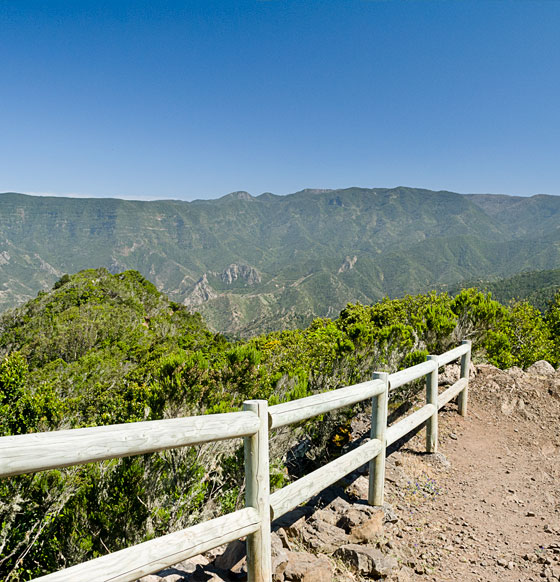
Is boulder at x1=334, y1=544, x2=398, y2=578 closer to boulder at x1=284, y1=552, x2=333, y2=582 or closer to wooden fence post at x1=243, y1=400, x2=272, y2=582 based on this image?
boulder at x1=284, y1=552, x2=333, y2=582

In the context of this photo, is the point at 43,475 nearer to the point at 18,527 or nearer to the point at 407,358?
the point at 18,527

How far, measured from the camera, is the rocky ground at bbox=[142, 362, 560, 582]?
2658 millimetres

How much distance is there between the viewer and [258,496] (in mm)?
2270

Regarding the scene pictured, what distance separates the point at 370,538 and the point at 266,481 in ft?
4.25

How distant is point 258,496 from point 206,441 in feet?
1.70

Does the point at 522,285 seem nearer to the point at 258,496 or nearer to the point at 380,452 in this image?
the point at 380,452

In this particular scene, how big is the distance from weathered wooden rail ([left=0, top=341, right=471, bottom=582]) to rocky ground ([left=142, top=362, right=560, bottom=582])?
34 cm

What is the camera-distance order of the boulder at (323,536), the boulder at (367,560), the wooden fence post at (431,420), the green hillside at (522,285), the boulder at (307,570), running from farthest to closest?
the green hillside at (522,285), the wooden fence post at (431,420), the boulder at (323,536), the boulder at (367,560), the boulder at (307,570)

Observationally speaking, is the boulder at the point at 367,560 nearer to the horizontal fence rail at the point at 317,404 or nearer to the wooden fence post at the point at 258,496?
the wooden fence post at the point at 258,496

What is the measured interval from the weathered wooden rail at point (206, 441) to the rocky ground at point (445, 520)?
1.13 ft

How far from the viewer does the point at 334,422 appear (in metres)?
5.15

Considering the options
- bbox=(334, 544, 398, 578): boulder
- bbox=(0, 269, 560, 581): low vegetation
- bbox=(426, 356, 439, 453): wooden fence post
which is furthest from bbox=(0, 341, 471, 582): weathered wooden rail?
bbox=(426, 356, 439, 453): wooden fence post

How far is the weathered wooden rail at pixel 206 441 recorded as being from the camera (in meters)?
1.50

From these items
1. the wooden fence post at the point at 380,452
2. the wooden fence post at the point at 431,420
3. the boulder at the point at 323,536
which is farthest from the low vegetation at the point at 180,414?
the wooden fence post at the point at 431,420
